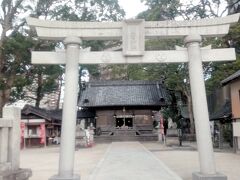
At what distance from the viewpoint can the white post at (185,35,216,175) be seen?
10.6 m

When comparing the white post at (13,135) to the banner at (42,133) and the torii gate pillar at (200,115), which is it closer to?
the torii gate pillar at (200,115)

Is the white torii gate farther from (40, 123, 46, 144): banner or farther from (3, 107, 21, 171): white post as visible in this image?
(40, 123, 46, 144): banner

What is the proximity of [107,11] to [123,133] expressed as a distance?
13.6 metres

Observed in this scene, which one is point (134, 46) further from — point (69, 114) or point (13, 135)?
point (13, 135)

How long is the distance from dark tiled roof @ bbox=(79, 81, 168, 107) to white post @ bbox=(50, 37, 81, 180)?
2848 centimetres

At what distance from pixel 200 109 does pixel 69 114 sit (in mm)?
4146

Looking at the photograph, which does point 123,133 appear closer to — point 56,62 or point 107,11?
point 107,11

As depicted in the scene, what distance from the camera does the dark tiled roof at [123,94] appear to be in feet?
132

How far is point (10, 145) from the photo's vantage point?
29.6 feet

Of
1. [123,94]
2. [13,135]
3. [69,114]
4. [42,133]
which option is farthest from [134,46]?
[123,94]

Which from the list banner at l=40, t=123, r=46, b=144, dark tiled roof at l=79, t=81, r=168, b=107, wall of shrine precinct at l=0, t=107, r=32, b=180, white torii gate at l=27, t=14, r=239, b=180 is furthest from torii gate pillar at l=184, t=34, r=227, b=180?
dark tiled roof at l=79, t=81, r=168, b=107

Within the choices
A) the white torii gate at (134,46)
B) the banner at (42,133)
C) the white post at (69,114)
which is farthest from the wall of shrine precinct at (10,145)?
the banner at (42,133)

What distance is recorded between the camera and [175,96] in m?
46.0

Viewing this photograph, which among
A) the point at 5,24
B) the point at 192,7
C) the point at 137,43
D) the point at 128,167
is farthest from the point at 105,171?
the point at 192,7
